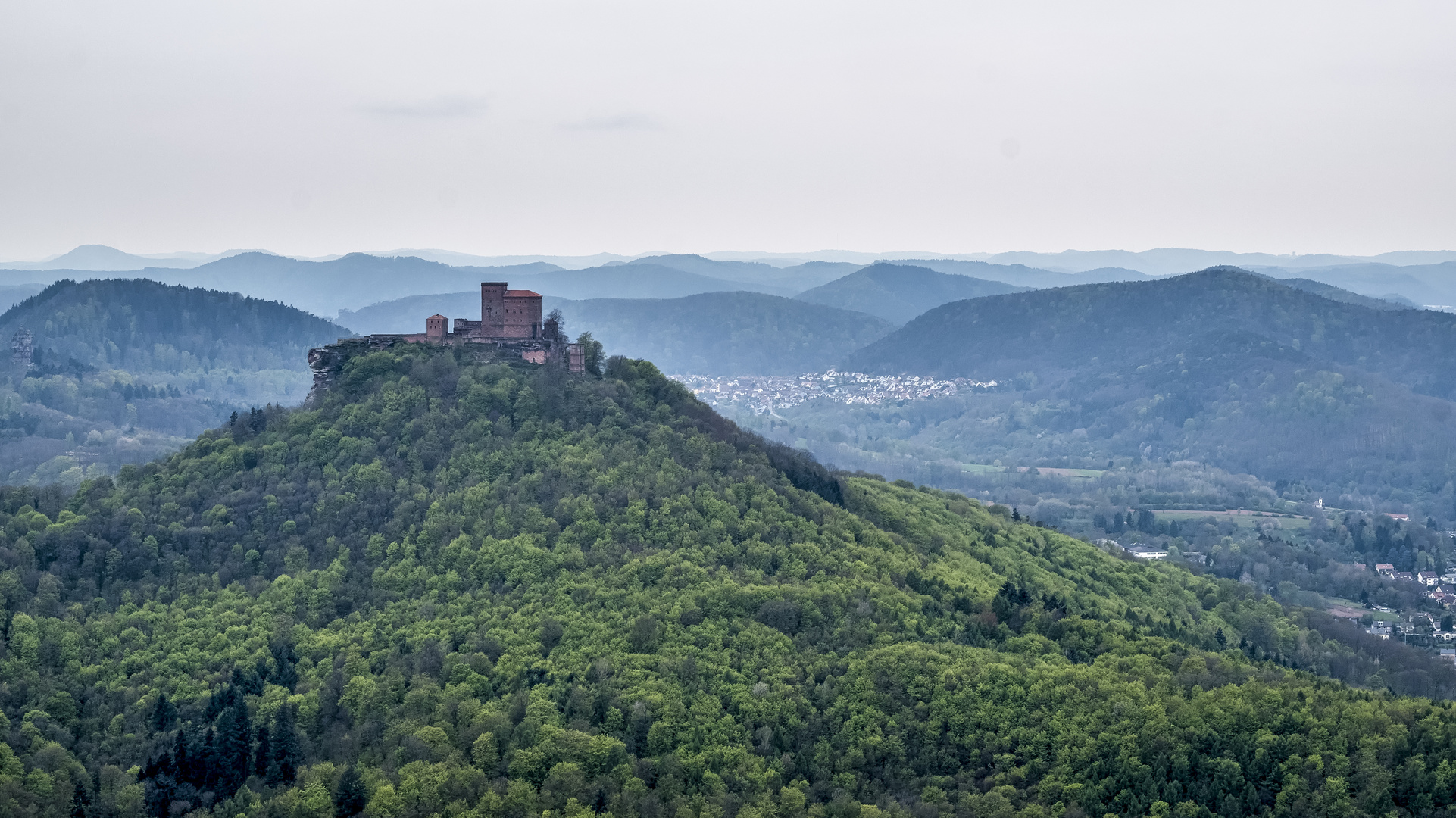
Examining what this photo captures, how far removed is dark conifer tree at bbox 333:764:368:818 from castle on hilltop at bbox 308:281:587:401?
50093 millimetres

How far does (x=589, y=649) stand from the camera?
78500mm

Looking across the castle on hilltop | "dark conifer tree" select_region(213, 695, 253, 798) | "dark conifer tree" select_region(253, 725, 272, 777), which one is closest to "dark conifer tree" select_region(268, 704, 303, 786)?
"dark conifer tree" select_region(253, 725, 272, 777)

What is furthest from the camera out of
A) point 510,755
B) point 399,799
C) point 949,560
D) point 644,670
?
point 949,560

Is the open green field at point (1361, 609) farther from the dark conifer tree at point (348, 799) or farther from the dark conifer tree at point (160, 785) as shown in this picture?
the dark conifer tree at point (160, 785)

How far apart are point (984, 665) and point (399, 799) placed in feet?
106

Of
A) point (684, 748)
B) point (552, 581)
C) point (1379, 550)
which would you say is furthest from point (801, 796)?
point (1379, 550)

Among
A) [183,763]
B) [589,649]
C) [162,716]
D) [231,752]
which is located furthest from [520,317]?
[183,763]

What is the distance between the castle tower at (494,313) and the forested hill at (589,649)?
5299mm

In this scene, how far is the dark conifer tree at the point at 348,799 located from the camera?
214 ft

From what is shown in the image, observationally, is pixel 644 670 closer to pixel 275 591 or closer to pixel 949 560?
pixel 275 591

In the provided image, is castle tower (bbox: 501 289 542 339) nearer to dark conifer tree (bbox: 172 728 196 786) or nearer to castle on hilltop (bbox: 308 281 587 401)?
castle on hilltop (bbox: 308 281 587 401)

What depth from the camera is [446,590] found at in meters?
86.7

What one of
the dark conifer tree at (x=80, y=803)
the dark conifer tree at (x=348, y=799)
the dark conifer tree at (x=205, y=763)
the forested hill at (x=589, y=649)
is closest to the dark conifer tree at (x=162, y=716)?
the forested hill at (x=589, y=649)

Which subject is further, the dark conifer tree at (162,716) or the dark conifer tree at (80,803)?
the dark conifer tree at (162,716)
